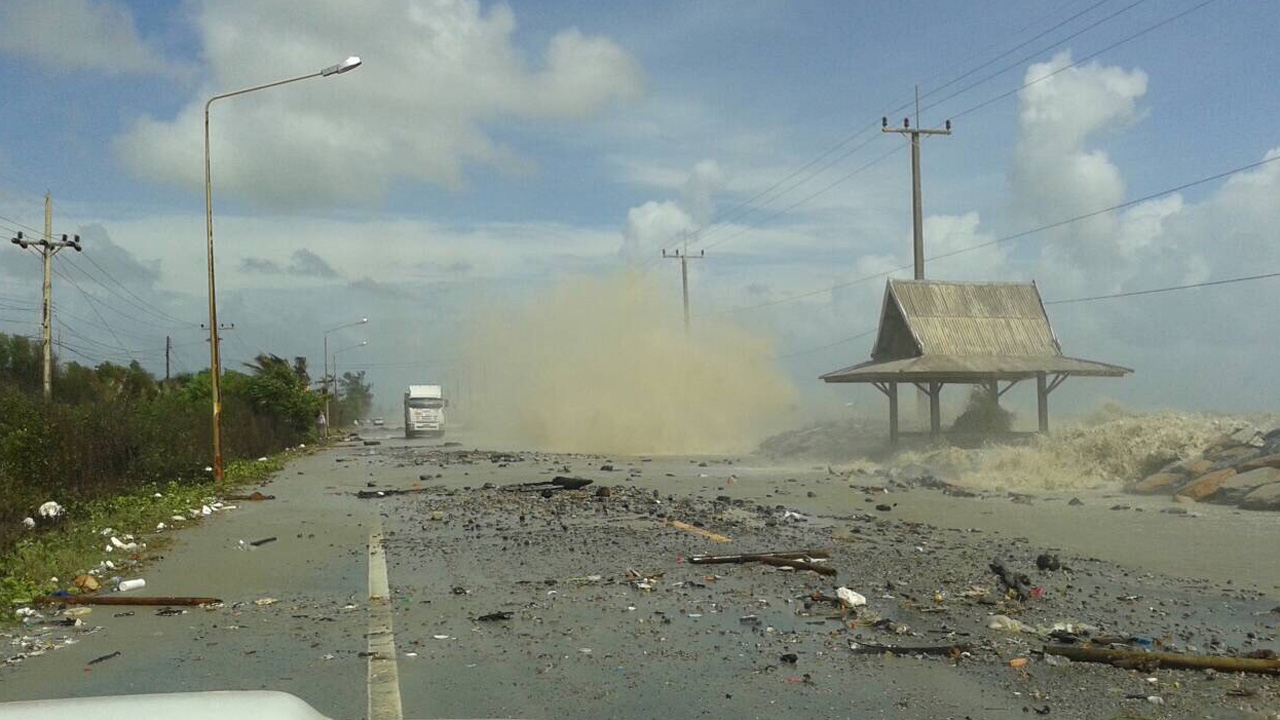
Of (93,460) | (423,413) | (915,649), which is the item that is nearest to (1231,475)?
(915,649)

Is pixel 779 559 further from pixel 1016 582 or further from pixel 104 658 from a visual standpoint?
pixel 104 658

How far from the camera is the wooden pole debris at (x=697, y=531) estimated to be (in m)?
13.5

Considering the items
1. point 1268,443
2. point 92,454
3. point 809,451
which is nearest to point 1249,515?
point 1268,443

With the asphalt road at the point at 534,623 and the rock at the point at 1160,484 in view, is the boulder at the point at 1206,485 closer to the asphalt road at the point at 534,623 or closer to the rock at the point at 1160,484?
the rock at the point at 1160,484

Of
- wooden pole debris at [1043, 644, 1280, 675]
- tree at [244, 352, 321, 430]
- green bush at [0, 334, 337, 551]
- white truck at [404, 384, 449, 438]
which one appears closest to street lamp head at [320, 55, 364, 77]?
green bush at [0, 334, 337, 551]

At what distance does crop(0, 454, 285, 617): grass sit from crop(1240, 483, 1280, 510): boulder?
1809 centimetres

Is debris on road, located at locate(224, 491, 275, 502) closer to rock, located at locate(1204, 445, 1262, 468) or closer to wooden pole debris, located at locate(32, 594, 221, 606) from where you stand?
wooden pole debris, located at locate(32, 594, 221, 606)

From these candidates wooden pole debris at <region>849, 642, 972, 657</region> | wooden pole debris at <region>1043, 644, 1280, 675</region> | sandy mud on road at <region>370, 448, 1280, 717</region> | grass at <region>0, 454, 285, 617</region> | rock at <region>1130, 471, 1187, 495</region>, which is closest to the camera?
sandy mud on road at <region>370, 448, 1280, 717</region>

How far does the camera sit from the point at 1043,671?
6504mm

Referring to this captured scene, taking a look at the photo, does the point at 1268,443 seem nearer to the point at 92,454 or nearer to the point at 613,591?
the point at 613,591

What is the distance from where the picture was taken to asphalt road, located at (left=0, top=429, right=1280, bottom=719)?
6093 mm

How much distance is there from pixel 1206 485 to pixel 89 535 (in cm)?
1991

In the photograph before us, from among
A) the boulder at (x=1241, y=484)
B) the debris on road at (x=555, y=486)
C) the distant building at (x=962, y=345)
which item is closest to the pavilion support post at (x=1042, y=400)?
the distant building at (x=962, y=345)

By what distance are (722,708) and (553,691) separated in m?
1.01
